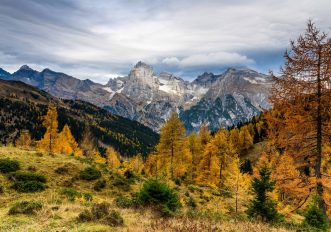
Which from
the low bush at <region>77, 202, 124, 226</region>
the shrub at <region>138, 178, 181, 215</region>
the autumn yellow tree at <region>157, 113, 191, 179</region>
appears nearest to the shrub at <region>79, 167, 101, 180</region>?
the shrub at <region>138, 178, 181, 215</region>

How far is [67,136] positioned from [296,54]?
211 feet

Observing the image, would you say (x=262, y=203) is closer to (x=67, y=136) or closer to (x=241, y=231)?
(x=241, y=231)

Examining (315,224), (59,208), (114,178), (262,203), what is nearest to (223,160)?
(114,178)

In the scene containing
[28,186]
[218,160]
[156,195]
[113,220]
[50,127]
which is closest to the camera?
[113,220]

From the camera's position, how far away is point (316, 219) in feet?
59.9

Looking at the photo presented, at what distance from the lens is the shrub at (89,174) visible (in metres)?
27.4

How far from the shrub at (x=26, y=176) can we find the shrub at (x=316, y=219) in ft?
60.3

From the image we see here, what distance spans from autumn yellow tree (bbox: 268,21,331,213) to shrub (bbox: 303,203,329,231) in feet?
3.09

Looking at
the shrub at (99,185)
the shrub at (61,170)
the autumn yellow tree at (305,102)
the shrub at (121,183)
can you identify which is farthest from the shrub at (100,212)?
the shrub at (121,183)

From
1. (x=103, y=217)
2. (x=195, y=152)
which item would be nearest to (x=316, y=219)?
(x=103, y=217)

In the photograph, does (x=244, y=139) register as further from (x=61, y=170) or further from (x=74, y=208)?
(x=74, y=208)

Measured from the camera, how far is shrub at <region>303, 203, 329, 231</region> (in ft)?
57.7

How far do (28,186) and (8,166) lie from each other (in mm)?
3763

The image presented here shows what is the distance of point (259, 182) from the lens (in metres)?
23.1
